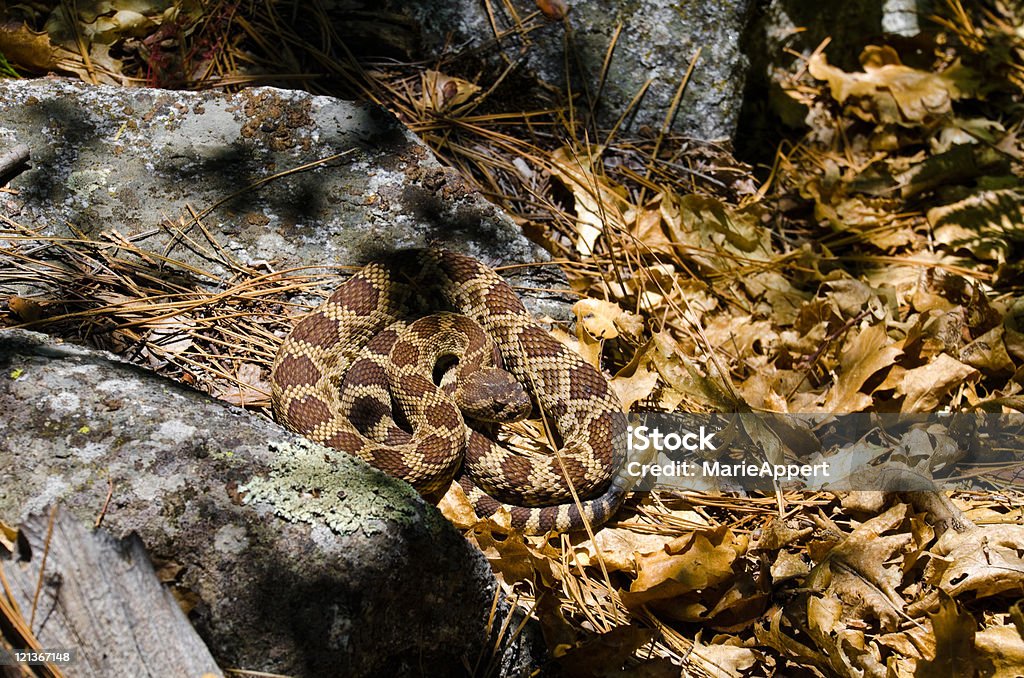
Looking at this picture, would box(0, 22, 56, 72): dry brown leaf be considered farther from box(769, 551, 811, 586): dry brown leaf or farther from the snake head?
box(769, 551, 811, 586): dry brown leaf

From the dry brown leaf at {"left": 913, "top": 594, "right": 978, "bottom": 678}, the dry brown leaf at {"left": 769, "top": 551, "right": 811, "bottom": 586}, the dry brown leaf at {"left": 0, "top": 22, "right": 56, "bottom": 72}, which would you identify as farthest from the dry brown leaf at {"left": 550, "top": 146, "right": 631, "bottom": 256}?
the dry brown leaf at {"left": 0, "top": 22, "right": 56, "bottom": 72}

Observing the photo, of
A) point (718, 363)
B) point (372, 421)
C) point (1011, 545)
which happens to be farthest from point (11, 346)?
point (1011, 545)

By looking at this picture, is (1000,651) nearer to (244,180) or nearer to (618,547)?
(618,547)

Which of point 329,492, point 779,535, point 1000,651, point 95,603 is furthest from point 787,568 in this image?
point 95,603

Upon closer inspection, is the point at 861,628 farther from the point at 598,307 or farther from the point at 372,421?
the point at 372,421

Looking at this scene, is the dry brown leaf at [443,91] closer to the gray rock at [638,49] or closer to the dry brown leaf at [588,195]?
the gray rock at [638,49]

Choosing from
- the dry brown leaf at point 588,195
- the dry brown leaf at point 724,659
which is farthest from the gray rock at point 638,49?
the dry brown leaf at point 724,659
